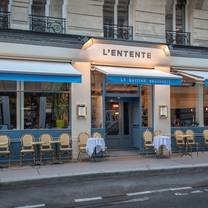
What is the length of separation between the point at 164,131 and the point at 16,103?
5585 millimetres

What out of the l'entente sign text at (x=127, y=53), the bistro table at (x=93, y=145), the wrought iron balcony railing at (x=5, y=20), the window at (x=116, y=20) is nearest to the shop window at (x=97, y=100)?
the l'entente sign text at (x=127, y=53)

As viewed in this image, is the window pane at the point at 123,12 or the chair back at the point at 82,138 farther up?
the window pane at the point at 123,12

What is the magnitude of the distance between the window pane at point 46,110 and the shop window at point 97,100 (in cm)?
101

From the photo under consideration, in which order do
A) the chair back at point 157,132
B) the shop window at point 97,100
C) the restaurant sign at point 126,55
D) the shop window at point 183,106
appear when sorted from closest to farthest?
1. the restaurant sign at point 126,55
2. the shop window at point 97,100
3. the chair back at point 157,132
4. the shop window at point 183,106

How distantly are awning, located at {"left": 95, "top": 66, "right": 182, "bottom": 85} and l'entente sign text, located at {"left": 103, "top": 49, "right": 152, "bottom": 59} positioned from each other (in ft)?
1.58

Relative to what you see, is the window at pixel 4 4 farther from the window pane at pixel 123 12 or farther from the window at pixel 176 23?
the window at pixel 176 23

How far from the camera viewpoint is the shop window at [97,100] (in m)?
15.3

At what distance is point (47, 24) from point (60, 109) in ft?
9.47

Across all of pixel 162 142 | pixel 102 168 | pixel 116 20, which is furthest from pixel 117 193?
pixel 116 20

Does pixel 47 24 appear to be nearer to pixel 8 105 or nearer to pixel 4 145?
pixel 8 105

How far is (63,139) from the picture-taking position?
14133 millimetres

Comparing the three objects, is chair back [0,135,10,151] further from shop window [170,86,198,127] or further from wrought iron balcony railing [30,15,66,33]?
shop window [170,86,198,127]

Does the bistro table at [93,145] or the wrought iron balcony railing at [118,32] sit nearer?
the bistro table at [93,145]

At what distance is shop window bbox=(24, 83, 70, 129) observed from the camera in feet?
46.9
